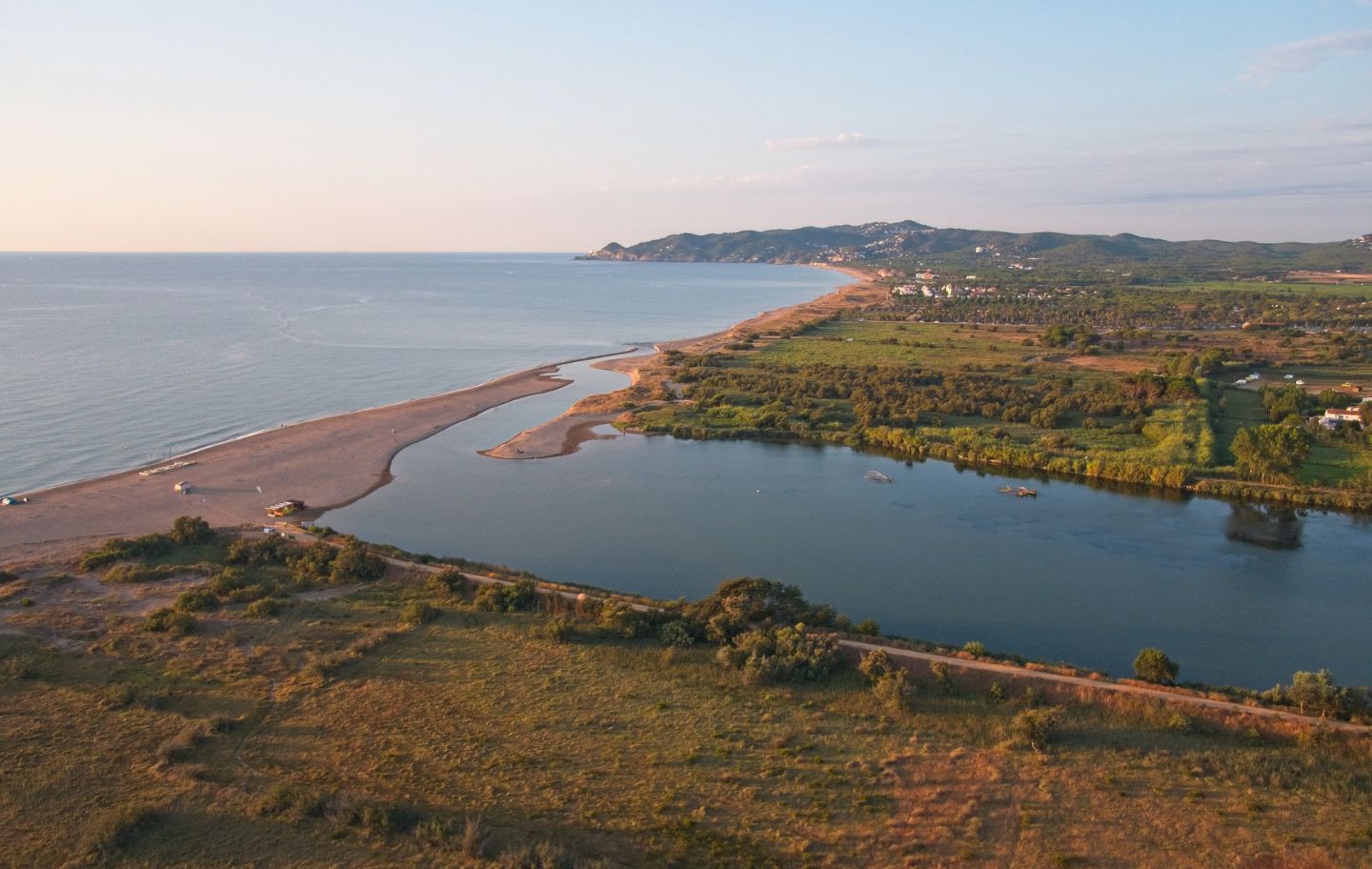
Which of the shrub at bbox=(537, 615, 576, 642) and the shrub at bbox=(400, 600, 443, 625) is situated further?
the shrub at bbox=(400, 600, 443, 625)

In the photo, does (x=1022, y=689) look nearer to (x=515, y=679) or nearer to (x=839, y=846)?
(x=839, y=846)

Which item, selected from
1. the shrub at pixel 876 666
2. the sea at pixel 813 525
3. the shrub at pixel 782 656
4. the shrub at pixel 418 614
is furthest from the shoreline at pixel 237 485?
the shrub at pixel 876 666

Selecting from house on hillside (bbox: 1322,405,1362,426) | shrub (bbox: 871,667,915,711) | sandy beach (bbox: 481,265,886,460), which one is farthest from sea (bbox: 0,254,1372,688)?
house on hillside (bbox: 1322,405,1362,426)

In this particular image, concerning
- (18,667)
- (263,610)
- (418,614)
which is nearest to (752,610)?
(418,614)

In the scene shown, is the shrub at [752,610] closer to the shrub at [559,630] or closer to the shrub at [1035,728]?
the shrub at [559,630]

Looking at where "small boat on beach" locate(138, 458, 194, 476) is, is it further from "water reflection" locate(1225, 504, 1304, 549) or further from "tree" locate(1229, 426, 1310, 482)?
"tree" locate(1229, 426, 1310, 482)
